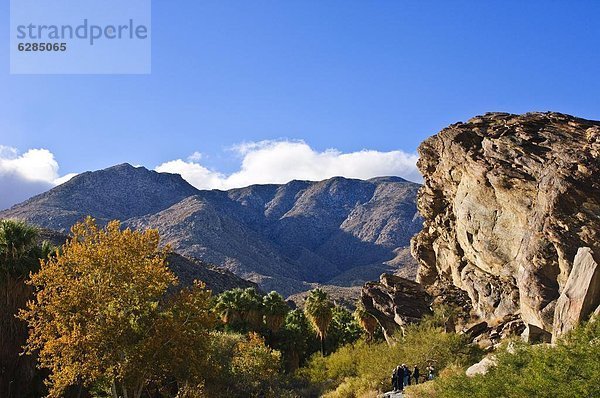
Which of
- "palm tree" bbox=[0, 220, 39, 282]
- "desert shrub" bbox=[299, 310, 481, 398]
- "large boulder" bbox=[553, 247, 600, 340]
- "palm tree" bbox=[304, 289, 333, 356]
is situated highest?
"palm tree" bbox=[0, 220, 39, 282]

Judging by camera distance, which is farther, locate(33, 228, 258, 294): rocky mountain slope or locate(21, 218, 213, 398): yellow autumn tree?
locate(33, 228, 258, 294): rocky mountain slope

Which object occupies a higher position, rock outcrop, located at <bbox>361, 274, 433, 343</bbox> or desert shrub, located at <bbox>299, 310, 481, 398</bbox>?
rock outcrop, located at <bbox>361, 274, 433, 343</bbox>

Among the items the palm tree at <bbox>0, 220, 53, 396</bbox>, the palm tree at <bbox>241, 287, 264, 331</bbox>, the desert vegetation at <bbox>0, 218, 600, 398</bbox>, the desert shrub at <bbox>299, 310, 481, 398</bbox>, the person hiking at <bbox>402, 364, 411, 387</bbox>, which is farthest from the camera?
the palm tree at <bbox>241, 287, 264, 331</bbox>

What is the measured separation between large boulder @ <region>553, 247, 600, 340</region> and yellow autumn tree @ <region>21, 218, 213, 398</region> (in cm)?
1382

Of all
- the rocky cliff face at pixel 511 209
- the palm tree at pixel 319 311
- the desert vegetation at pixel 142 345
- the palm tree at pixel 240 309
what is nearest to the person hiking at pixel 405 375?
the desert vegetation at pixel 142 345

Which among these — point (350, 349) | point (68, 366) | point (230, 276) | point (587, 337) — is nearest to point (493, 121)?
point (350, 349)

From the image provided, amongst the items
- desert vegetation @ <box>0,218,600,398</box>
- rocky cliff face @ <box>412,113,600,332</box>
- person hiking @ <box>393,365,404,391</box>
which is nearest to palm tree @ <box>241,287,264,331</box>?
desert vegetation @ <box>0,218,600,398</box>

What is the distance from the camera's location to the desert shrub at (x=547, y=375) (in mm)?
12906

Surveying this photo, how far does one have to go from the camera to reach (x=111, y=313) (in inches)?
716

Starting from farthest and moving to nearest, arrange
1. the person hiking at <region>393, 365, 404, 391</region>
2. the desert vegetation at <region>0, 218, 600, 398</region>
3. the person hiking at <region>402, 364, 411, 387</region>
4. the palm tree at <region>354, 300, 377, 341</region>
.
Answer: the palm tree at <region>354, 300, 377, 341</region> → the person hiking at <region>402, 364, 411, 387</region> → the person hiking at <region>393, 365, 404, 391</region> → the desert vegetation at <region>0, 218, 600, 398</region>

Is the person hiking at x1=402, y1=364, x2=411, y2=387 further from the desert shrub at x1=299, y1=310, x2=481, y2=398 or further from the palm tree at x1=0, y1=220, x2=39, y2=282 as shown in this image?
the palm tree at x1=0, y1=220, x2=39, y2=282

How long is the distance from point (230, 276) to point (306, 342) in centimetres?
5159

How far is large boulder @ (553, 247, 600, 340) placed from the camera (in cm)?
1941

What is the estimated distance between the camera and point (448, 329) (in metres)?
44.2
